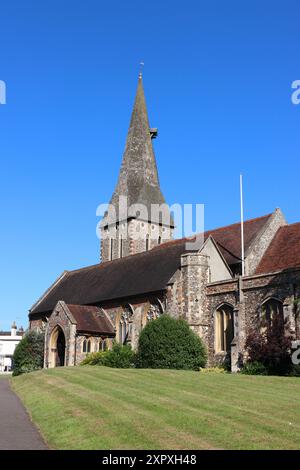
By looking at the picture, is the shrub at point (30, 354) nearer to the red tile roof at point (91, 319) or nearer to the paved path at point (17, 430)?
the red tile roof at point (91, 319)

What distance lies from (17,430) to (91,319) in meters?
26.6

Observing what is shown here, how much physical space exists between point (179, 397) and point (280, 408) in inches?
121

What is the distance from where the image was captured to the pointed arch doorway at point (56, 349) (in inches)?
1598

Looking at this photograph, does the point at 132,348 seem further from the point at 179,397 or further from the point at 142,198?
the point at 142,198

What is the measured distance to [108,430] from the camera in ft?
37.8

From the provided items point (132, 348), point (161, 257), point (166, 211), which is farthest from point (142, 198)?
point (132, 348)

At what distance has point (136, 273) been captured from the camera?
4100 centimetres

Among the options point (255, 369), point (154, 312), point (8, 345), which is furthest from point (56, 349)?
point (8, 345)

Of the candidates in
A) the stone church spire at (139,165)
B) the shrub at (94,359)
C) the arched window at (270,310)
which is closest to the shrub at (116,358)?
the shrub at (94,359)

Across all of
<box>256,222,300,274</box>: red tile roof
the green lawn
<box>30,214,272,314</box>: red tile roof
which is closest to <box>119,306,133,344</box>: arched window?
<box>30,214,272,314</box>: red tile roof

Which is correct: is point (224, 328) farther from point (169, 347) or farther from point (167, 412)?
point (167, 412)

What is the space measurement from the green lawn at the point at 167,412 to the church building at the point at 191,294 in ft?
28.4

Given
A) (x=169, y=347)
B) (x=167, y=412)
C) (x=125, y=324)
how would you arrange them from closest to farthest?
(x=167, y=412)
(x=169, y=347)
(x=125, y=324)

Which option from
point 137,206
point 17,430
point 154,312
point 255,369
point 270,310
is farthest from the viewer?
point 137,206
